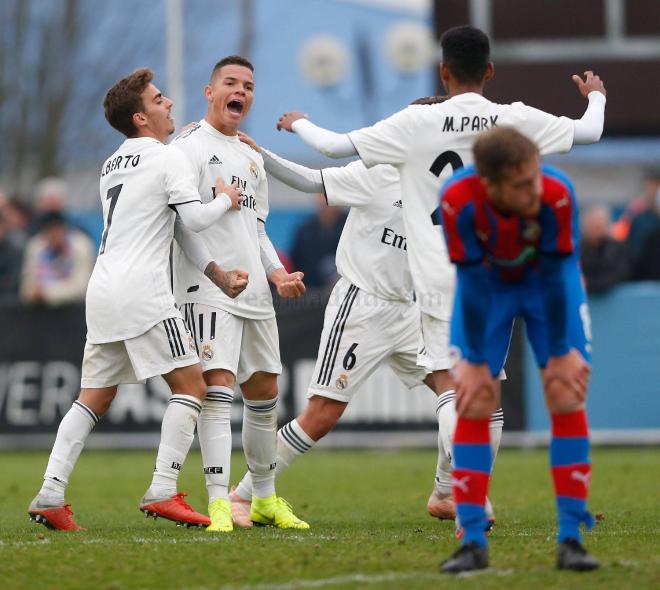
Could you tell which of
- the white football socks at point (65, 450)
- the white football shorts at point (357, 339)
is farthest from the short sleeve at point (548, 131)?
the white football socks at point (65, 450)

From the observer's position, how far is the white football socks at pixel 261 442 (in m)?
8.28

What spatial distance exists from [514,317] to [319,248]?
10850mm

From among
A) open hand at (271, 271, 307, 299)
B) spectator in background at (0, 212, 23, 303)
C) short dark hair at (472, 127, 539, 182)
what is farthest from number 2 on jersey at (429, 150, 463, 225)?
spectator in background at (0, 212, 23, 303)

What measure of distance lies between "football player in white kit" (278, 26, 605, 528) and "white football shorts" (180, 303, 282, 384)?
1007mm

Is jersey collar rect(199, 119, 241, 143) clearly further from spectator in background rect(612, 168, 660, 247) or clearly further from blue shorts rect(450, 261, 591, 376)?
spectator in background rect(612, 168, 660, 247)

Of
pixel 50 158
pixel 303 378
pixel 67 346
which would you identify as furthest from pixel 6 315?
pixel 50 158

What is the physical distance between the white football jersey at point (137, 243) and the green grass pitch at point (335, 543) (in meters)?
1.13

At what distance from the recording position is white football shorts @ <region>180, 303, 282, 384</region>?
7914mm

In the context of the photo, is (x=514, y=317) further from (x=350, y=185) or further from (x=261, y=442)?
(x=350, y=185)

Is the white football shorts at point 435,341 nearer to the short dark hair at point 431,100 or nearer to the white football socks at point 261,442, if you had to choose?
the white football socks at point 261,442

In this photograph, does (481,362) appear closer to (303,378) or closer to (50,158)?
(303,378)

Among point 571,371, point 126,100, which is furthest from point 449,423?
point 126,100

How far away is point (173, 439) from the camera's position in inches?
306

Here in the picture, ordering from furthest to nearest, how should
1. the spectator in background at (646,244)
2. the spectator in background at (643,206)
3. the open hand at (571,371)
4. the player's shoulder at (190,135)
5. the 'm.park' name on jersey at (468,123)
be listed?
the spectator in background at (643,206), the spectator in background at (646,244), the player's shoulder at (190,135), the 'm.park' name on jersey at (468,123), the open hand at (571,371)
